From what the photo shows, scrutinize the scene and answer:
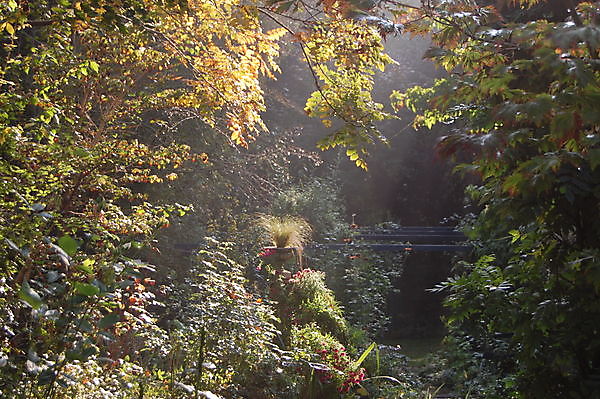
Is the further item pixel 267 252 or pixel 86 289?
pixel 267 252

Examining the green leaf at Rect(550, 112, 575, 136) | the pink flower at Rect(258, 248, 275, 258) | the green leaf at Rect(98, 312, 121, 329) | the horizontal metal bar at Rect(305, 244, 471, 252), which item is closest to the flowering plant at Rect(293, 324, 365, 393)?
the pink flower at Rect(258, 248, 275, 258)

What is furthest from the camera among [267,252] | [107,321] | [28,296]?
[267,252]

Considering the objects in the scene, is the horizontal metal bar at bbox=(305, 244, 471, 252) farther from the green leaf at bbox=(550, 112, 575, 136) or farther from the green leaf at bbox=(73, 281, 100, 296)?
the green leaf at bbox=(73, 281, 100, 296)

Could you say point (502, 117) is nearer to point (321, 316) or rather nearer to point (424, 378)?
point (321, 316)

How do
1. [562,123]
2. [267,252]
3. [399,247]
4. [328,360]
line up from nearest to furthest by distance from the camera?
[562,123] → [328,360] → [267,252] → [399,247]

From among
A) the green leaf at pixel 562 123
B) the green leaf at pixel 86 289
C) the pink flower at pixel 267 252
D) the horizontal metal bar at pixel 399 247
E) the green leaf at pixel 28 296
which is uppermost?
the horizontal metal bar at pixel 399 247

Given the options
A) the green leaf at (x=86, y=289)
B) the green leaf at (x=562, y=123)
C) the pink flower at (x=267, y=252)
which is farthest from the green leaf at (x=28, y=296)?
the pink flower at (x=267, y=252)

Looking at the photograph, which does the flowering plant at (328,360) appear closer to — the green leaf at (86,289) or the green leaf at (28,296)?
the green leaf at (86,289)

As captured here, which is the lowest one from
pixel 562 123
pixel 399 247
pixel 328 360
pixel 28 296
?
pixel 28 296

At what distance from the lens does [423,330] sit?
1075cm

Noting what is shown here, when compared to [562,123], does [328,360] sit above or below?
above

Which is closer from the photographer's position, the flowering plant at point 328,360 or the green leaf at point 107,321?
the green leaf at point 107,321

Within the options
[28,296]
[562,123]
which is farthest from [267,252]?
[28,296]

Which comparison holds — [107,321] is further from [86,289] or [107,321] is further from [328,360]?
[328,360]
